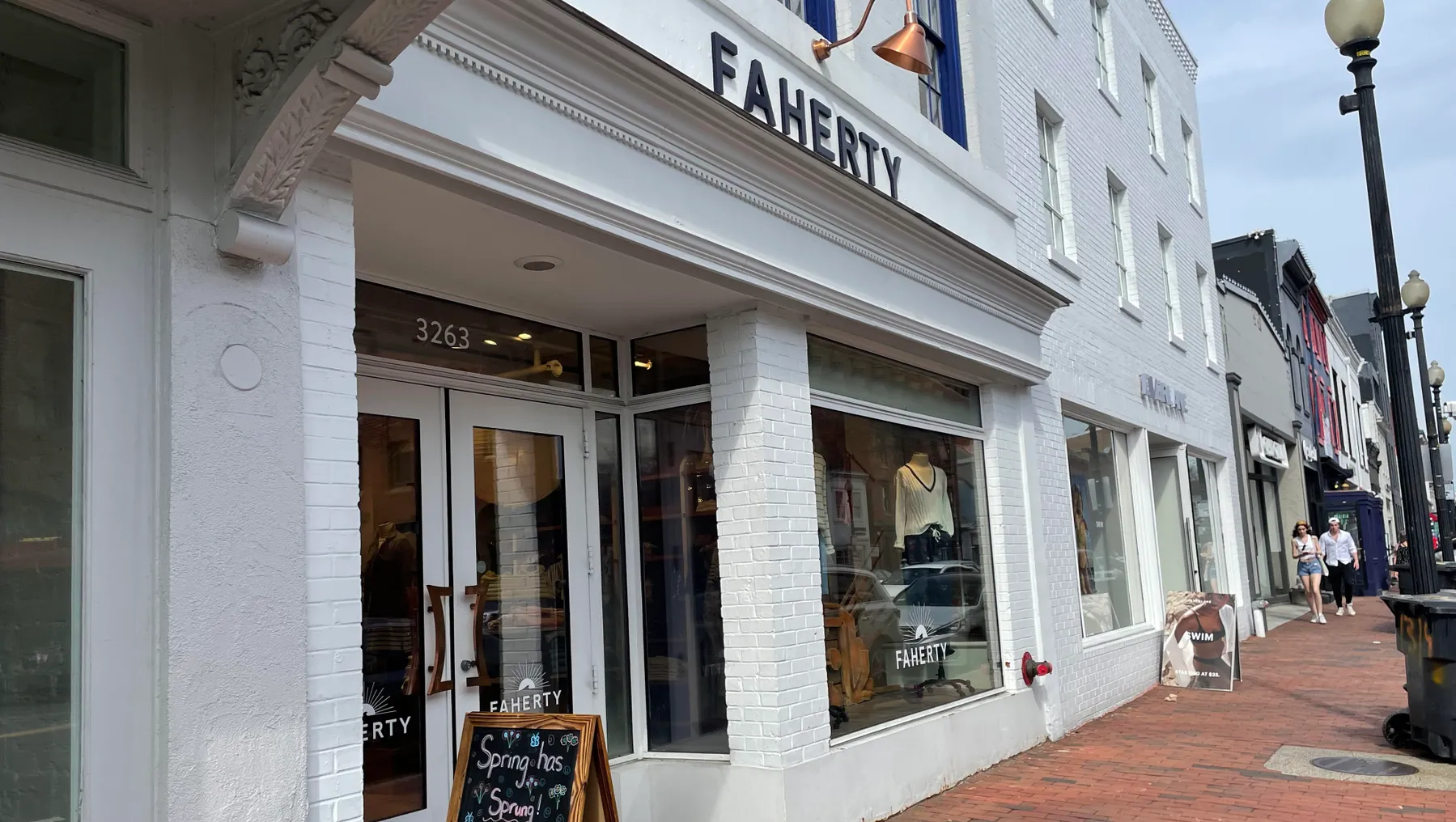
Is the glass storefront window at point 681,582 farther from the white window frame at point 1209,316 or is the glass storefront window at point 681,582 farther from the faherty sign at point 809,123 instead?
the white window frame at point 1209,316

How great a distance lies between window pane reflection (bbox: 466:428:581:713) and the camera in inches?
231

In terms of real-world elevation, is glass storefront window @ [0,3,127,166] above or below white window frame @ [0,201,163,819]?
above

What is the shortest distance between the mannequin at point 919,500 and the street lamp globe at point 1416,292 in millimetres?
7221

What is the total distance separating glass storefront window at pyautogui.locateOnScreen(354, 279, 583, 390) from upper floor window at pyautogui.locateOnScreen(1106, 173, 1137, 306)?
8.81 metres

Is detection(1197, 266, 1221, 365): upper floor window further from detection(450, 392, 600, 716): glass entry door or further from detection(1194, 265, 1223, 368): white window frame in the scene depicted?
detection(450, 392, 600, 716): glass entry door

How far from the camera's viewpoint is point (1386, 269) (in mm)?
8375

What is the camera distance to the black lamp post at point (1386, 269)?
7828 millimetres

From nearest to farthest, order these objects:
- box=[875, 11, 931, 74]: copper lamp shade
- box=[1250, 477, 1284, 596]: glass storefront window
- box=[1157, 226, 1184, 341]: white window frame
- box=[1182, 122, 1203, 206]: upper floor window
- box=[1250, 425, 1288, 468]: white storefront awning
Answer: box=[875, 11, 931, 74]: copper lamp shade → box=[1157, 226, 1184, 341]: white window frame → box=[1182, 122, 1203, 206]: upper floor window → box=[1250, 425, 1288, 468]: white storefront awning → box=[1250, 477, 1284, 596]: glass storefront window

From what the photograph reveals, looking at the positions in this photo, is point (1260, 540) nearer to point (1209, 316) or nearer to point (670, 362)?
point (1209, 316)

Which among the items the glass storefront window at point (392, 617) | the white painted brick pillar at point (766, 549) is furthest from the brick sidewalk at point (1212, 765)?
the glass storefront window at point (392, 617)

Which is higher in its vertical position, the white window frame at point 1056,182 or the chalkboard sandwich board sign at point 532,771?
the white window frame at point 1056,182

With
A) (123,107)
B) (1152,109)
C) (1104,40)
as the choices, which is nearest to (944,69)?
(1104,40)

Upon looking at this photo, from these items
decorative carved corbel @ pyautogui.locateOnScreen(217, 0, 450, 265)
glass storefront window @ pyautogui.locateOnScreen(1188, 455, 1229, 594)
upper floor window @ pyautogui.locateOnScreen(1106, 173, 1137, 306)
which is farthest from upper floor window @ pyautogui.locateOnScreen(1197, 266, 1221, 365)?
decorative carved corbel @ pyautogui.locateOnScreen(217, 0, 450, 265)

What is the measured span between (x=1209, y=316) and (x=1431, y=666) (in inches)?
426
